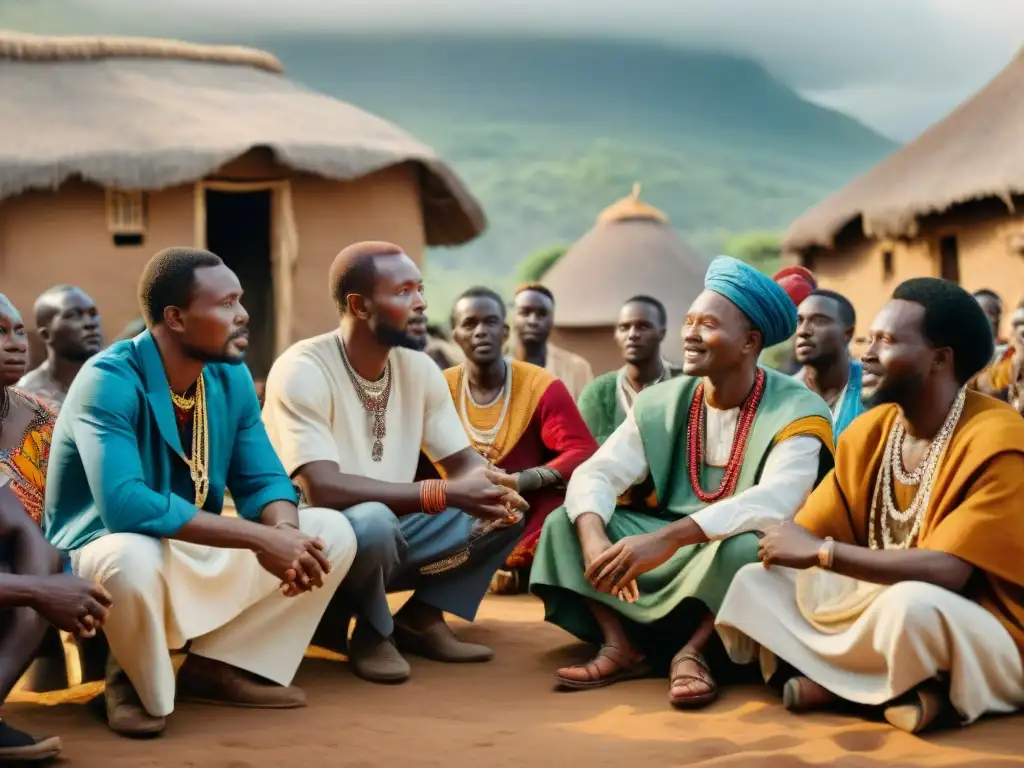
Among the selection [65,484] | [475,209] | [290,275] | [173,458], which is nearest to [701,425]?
[173,458]

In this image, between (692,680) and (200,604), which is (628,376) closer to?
(692,680)

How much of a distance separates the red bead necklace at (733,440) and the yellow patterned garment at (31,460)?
242 cm

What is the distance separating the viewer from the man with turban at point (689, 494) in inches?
194

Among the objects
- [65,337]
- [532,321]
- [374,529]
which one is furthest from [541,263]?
[374,529]

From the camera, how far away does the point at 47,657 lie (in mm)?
4980

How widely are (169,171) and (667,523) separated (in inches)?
397

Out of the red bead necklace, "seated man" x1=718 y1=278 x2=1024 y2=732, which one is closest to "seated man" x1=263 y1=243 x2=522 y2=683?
the red bead necklace

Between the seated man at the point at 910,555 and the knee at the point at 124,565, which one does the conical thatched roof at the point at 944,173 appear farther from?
the knee at the point at 124,565

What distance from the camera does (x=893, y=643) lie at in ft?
14.0

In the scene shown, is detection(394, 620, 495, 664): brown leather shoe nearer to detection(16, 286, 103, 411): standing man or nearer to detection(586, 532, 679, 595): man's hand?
detection(586, 532, 679, 595): man's hand

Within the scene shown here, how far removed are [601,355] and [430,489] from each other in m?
17.3

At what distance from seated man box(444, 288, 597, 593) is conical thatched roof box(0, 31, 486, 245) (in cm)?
793

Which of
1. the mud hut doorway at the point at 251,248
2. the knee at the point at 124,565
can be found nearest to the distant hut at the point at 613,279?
the mud hut doorway at the point at 251,248

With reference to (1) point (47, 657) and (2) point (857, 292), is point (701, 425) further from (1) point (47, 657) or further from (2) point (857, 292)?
(2) point (857, 292)
